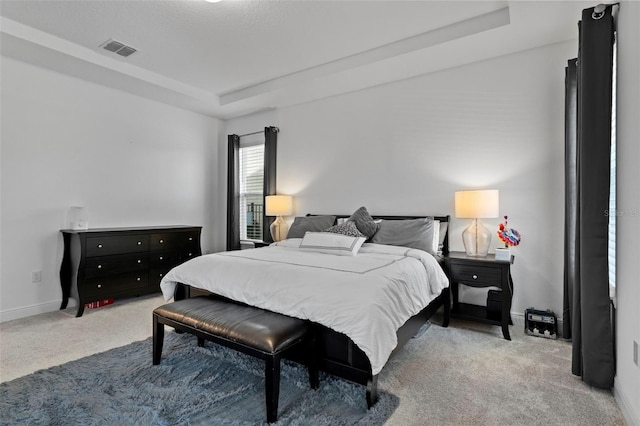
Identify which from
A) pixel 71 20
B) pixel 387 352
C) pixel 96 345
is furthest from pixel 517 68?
pixel 96 345

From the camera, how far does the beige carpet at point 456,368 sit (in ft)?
5.85

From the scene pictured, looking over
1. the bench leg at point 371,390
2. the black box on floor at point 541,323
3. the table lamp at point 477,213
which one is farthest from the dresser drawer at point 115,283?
the black box on floor at point 541,323

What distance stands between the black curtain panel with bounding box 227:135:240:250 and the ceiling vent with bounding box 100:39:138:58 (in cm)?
207

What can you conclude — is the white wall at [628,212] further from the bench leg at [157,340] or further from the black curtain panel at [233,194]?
the black curtain panel at [233,194]

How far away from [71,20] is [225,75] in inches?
60.9

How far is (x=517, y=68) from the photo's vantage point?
10.5 feet

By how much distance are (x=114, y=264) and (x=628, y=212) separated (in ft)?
14.6

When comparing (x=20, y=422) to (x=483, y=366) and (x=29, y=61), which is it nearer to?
(x=483, y=366)

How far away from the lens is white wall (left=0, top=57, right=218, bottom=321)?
3348mm

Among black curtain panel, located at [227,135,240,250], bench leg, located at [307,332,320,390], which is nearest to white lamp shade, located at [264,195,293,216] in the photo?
black curtain panel, located at [227,135,240,250]

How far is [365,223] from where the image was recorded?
3613 millimetres

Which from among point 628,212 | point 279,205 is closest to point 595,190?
point 628,212

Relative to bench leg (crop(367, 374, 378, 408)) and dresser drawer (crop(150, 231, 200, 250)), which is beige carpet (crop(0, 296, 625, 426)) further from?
dresser drawer (crop(150, 231, 200, 250))

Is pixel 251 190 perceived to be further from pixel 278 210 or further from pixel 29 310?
pixel 29 310
